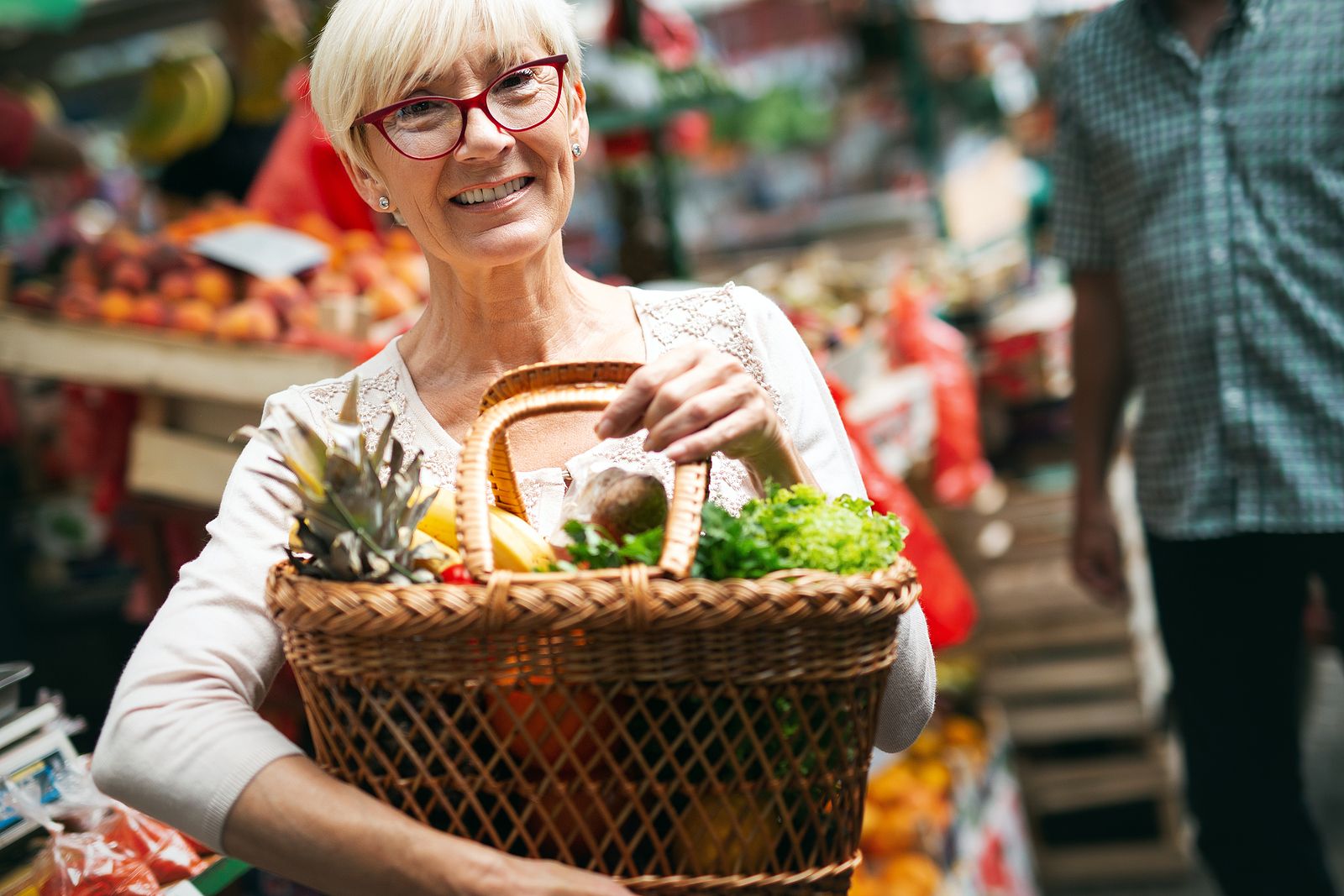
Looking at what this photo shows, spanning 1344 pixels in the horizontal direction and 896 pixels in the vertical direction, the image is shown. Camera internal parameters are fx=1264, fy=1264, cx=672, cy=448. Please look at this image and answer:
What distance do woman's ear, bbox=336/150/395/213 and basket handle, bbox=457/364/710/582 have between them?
37cm

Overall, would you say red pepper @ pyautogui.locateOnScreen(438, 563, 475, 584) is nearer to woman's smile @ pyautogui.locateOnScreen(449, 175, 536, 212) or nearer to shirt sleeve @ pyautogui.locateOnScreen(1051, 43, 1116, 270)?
woman's smile @ pyautogui.locateOnScreen(449, 175, 536, 212)

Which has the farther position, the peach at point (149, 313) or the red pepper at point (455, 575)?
the peach at point (149, 313)

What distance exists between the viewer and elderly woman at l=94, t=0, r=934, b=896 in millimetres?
1104

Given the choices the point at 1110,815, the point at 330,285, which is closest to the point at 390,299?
the point at 330,285

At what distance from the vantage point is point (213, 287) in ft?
9.31

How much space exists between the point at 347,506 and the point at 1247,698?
1910 mm

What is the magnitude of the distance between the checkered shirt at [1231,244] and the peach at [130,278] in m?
2.06

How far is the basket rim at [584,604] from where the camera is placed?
0.98m

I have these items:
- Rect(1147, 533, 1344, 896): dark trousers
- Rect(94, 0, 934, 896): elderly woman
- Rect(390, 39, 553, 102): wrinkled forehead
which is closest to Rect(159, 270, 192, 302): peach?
Rect(94, 0, 934, 896): elderly woman

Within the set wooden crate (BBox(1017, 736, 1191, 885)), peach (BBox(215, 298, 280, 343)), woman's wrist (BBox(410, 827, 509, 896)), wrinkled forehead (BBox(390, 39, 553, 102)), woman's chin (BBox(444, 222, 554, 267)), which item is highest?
wrinkled forehead (BBox(390, 39, 553, 102))

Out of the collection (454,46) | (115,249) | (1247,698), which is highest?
(454,46)

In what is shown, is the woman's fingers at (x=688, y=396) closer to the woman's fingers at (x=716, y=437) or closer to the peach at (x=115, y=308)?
the woman's fingers at (x=716, y=437)

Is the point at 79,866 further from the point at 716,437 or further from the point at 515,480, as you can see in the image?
the point at 716,437

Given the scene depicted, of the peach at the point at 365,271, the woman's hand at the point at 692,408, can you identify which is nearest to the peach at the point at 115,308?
the peach at the point at 365,271
